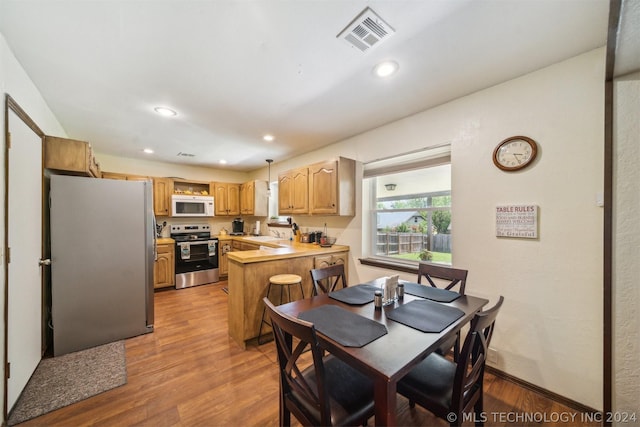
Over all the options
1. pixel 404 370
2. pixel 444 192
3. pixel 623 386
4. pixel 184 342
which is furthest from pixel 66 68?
pixel 623 386

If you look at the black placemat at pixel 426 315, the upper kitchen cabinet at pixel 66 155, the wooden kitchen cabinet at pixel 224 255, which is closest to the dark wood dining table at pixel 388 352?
the black placemat at pixel 426 315

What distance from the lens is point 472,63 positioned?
181cm

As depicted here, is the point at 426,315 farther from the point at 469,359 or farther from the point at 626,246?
the point at 626,246

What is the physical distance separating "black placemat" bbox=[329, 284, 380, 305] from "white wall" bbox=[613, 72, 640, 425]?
1531 mm

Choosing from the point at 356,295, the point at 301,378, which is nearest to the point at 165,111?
the point at 356,295

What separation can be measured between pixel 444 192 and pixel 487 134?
2.19 feet

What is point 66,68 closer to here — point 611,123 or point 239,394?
point 239,394

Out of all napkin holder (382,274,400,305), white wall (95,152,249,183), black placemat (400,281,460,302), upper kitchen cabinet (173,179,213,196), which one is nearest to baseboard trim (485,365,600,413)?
black placemat (400,281,460,302)

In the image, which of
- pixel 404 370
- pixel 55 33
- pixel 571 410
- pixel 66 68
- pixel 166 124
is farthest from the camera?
pixel 166 124

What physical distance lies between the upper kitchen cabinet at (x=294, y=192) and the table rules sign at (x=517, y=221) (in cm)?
238

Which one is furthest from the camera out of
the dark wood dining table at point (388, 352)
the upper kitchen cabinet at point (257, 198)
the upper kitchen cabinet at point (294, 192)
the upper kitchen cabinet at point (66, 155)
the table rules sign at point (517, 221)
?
the upper kitchen cabinet at point (257, 198)

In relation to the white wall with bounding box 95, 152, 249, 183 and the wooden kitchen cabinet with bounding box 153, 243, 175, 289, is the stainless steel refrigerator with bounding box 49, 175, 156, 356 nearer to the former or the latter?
the wooden kitchen cabinet with bounding box 153, 243, 175, 289

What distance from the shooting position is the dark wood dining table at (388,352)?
926 millimetres

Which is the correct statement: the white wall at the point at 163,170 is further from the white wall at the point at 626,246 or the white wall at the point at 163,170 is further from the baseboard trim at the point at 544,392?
the white wall at the point at 626,246
